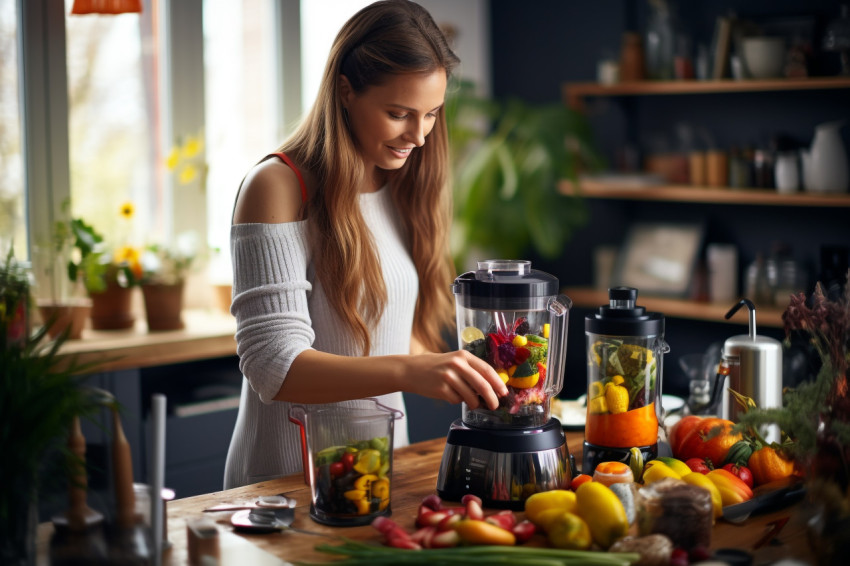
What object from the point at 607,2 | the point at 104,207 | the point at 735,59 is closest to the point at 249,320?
the point at 104,207

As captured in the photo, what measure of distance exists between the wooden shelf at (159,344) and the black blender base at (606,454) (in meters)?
1.61

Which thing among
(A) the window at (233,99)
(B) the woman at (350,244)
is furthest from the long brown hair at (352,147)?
(A) the window at (233,99)

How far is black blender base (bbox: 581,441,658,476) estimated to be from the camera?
5.12 feet

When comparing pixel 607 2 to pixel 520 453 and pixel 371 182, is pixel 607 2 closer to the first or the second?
pixel 371 182

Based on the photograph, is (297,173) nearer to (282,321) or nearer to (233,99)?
(282,321)

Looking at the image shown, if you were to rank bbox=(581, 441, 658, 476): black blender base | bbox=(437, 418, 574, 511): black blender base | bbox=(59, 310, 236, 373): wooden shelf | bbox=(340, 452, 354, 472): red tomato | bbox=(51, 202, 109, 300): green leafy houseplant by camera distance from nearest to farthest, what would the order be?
bbox=(340, 452, 354, 472): red tomato, bbox=(437, 418, 574, 511): black blender base, bbox=(581, 441, 658, 476): black blender base, bbox=(59, 310, 236, 373): wooden shelf, bbox=(51, 202, 109, 300): green leafy houseplant

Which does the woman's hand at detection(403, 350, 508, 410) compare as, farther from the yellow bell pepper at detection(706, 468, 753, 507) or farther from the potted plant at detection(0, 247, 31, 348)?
the potted plant at detection(0, 247, 31, 348)

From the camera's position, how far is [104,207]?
341 centimetres

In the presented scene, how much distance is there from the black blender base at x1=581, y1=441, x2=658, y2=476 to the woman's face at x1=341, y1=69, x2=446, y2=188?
0.62 meters

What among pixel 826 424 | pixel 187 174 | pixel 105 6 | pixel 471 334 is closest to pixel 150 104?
pixel 187 174

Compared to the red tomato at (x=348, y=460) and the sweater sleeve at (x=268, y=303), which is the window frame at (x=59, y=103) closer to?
the sweater sleeve at (x=268, y=303)

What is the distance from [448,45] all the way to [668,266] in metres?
2.48

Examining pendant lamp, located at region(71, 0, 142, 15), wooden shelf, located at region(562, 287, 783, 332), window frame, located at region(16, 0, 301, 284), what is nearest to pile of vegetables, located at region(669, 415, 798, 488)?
pendant lamp, located at region(71, 0, 142, 15)

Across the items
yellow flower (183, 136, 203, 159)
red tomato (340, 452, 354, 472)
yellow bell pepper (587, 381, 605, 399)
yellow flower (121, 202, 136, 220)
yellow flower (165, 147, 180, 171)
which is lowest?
red tomato (340, 452, 354, 472)
